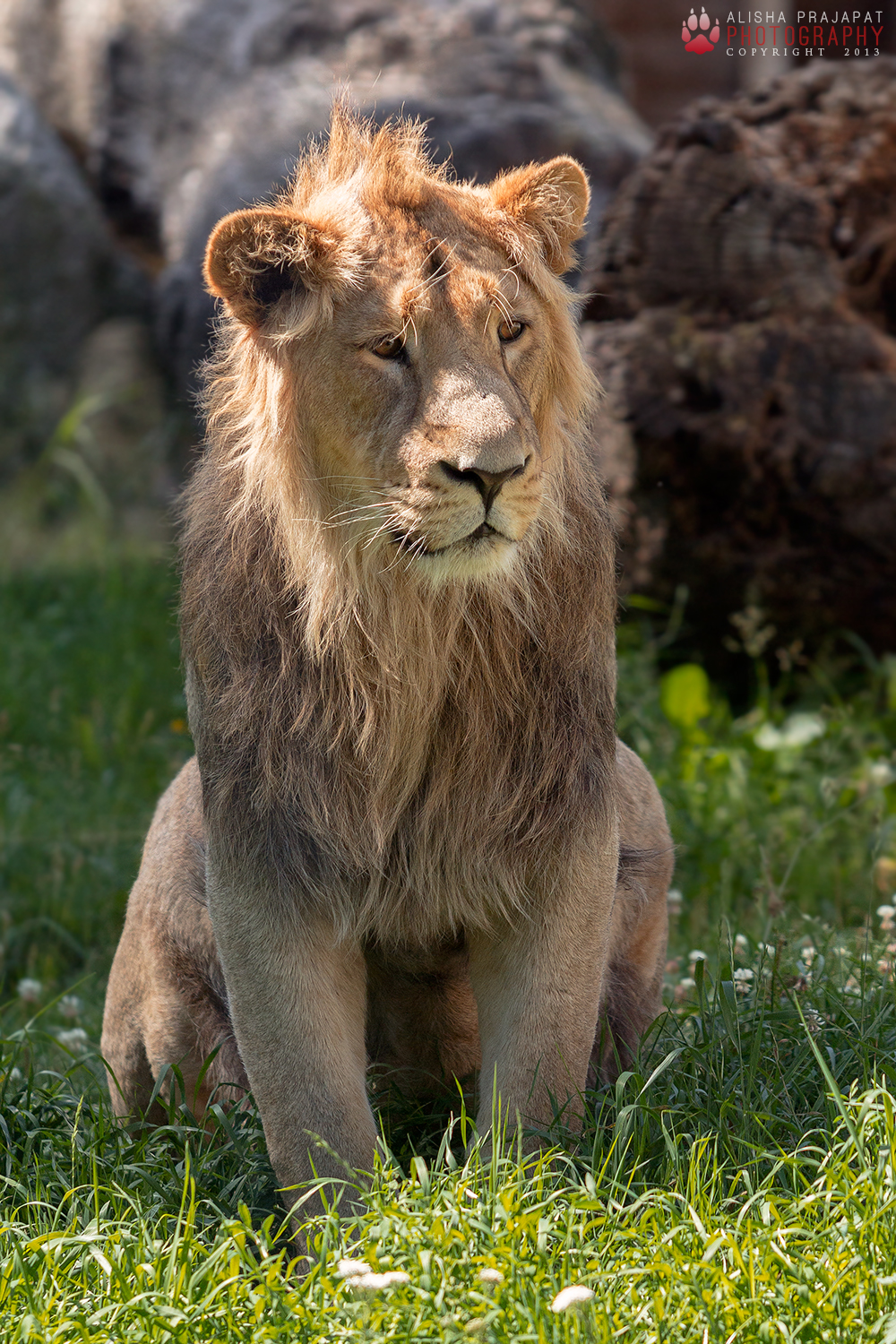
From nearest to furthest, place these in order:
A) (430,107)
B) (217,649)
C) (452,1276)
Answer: (452,1276) → (217,649) → (430,107)

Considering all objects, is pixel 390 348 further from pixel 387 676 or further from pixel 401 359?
pixel 387 676

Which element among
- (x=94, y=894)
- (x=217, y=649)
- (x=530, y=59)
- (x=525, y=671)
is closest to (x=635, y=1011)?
(x=525, y=671)

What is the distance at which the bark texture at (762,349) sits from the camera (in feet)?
18.0

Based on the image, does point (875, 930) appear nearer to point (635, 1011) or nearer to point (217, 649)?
point (635, 1011)

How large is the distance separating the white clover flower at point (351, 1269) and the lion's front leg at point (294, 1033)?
313mm

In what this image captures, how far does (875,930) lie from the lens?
3.77m

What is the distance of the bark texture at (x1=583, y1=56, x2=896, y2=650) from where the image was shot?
548 cm

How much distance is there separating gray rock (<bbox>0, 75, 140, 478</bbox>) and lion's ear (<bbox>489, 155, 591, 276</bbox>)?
6.84 metres

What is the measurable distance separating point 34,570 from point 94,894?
3.23m

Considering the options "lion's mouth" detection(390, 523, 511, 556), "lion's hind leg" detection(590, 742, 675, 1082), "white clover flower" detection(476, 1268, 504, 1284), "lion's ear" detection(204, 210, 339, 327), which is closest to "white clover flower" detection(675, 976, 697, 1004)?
"lion's hind leg" detection(590, 742, 675, 1082)

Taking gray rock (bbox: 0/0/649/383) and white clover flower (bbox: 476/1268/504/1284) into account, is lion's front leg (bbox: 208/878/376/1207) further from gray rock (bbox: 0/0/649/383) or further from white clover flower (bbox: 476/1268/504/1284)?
gray rock (bbox: 0/0/649/383)

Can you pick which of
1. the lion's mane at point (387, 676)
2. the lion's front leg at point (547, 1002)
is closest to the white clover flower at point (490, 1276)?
the lion's front leg at point (547, 1002)

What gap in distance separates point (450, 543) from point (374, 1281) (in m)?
1.14

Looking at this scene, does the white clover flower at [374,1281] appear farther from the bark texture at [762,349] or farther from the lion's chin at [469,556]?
the bark texture at [762,349]
